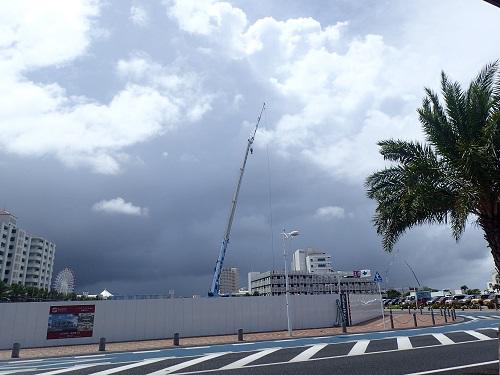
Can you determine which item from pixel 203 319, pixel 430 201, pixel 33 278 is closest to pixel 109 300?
pixel 203 319

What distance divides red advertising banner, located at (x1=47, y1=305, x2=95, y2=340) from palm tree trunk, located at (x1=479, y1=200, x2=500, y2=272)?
23784mm

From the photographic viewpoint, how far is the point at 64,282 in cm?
10025

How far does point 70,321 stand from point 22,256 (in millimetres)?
104729

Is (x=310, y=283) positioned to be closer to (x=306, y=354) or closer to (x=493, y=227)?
(x=306, y=354)

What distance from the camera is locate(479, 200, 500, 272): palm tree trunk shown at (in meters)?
10.0

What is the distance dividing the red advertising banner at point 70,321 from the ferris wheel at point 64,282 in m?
82.5

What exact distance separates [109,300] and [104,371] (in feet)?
47.2

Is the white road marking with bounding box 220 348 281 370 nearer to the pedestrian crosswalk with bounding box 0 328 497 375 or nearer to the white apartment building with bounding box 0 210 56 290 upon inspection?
the pedestrian crosswalk with bounding box 0 328 497 375

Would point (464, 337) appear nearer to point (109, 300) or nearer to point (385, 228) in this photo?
point (385, 228)

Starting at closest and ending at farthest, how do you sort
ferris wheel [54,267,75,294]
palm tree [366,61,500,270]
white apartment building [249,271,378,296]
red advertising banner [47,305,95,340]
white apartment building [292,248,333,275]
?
palm tree [366,61,500,270]
red advertising banner [47,305,95,340]
ferris wheel [54,267,75,294]
white apartment building [249,271,378,296]
white apartment building [292,248,333,275]

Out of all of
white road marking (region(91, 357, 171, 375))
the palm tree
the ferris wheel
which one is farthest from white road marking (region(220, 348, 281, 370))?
the ferris wheel

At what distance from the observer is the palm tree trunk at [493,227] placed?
32.8ft

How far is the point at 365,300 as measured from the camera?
118 ft

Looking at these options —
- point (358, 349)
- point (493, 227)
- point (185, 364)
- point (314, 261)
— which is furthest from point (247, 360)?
point (314, 261)
